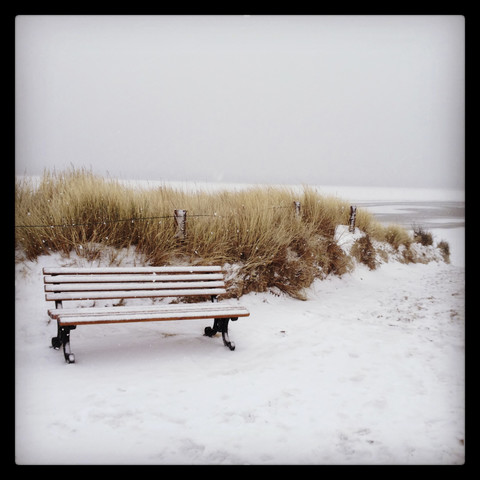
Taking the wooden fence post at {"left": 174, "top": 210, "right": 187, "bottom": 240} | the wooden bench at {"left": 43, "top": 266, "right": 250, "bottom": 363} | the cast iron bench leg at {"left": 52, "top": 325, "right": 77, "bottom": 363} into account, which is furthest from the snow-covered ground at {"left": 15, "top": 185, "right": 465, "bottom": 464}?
the wooden fence post at {"left": 174, "top": 210, "right": 187, "bottom": 240}

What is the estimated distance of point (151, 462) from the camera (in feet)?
8.48

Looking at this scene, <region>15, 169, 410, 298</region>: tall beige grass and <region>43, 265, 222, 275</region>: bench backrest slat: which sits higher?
<region>15, 169, 410, 298</region>: tall beige grass

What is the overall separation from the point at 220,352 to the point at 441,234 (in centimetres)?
1016

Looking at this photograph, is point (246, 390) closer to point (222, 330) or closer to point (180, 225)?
point (222, 330)

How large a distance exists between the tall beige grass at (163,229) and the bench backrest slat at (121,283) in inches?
39.8

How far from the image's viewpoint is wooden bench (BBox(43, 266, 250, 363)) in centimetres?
388

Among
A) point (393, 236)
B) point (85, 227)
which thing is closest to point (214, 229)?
point (85, 227)

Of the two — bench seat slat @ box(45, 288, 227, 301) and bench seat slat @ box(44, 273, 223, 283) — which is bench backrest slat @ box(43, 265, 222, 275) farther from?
bench seat slat @ box(45, 288, 227, 301)

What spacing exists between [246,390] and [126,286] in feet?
5.63

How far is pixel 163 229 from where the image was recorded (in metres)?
6.03

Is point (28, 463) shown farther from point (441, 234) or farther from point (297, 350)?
point (441, 234)

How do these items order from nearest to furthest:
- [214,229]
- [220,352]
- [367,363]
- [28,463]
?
[28,463], [367,363], [220,352], [214,229]

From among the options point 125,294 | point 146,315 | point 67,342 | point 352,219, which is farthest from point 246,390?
point 352,219

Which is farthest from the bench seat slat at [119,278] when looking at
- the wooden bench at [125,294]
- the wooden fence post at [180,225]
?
the wooden fence post at [180,225]
